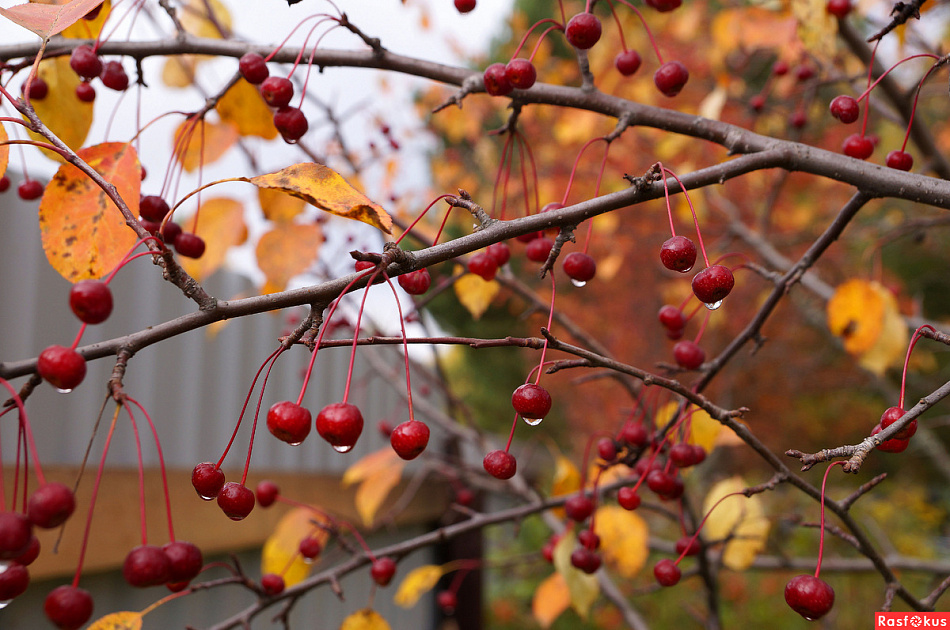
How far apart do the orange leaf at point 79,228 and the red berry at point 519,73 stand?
19.8 inches

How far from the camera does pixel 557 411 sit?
8195mm

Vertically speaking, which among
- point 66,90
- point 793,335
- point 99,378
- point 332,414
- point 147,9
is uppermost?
point 793,335

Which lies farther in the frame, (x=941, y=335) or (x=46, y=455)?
(x=46, y=455)

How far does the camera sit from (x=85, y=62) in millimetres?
840

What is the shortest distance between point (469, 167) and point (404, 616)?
Answer: 240 inches

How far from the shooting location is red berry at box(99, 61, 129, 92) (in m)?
0.92

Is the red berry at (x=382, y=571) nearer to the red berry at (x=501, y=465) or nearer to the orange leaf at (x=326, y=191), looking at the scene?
the red berry at (x=501, y=465)

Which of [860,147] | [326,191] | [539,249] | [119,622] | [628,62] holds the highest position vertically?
[628,62]

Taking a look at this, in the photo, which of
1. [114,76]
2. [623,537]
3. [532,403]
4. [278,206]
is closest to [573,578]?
[623,537]

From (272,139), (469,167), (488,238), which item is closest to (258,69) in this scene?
(272,139)

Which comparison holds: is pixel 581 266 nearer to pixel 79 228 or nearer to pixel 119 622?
pixel 79 228

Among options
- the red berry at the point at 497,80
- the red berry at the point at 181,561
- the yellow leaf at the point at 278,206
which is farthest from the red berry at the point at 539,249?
the red berry at the point at 181,561

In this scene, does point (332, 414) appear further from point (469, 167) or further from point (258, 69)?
point (469, 167)

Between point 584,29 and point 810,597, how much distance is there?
716mm
